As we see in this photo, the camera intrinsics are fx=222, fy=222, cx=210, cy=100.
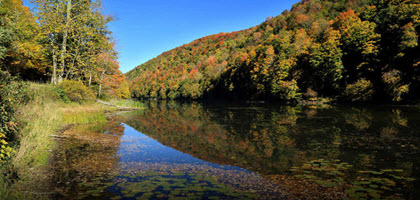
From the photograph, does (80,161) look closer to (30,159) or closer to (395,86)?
(30,159)

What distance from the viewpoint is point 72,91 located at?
2242 centimetres

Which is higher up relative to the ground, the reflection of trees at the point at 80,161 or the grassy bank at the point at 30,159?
the grassy bank at the point at 30,159

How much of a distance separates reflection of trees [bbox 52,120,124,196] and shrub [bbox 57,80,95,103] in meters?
11.3

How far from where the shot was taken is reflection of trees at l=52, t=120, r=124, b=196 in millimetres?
6414

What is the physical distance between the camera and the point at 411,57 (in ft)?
125

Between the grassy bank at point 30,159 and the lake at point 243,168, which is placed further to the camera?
the lake at point 243,168

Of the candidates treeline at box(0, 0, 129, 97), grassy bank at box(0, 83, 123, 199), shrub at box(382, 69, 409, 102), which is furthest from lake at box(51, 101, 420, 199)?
shrub at box(382, 69, 409, 102)

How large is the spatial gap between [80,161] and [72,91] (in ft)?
56.0

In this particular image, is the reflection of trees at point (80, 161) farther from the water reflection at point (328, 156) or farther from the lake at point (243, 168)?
the water reflection at point (328, 156)

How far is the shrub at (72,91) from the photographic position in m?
21.3

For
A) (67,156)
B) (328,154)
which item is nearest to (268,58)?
Result: (328,154)

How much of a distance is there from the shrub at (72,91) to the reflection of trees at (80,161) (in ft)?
37.0

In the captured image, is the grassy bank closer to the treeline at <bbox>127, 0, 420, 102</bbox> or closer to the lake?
the lake

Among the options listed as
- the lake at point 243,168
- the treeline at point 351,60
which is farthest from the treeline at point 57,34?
the treeline at point 351,60
